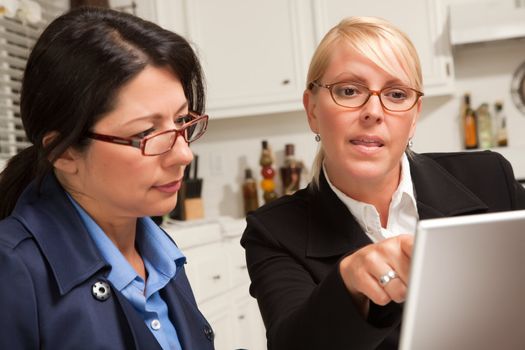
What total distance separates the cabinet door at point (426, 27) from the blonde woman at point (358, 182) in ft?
7.95

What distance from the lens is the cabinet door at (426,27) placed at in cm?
367

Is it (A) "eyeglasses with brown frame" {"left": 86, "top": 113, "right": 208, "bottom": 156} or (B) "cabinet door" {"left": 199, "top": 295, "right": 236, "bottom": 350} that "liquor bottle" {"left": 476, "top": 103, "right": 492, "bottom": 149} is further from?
(A) "eyeglasses with brown frame" {"left": 86, "top": 113, "right": 208, "bottom": 156}

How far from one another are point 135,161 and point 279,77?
9.61ft

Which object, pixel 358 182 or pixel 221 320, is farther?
pixel 221 320

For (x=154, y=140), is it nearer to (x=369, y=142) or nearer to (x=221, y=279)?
(x=369, y=142)

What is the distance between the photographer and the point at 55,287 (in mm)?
894

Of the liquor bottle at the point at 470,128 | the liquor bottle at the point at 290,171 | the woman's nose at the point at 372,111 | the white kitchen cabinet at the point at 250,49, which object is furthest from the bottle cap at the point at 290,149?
the woman's nose at the point at 372,111

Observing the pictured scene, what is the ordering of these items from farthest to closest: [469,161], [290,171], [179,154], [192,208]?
[290,171] → [192,208] → [469,161] → [179,154]

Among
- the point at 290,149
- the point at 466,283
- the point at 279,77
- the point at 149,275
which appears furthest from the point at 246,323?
the point at 466,283

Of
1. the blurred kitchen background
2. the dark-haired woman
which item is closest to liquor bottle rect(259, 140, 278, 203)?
the blurred kitchen background

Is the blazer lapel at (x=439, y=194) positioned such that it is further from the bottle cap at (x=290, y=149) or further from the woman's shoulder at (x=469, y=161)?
the bottle cap at (x=290, y=149)

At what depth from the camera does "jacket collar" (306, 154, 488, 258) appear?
47.3 inches

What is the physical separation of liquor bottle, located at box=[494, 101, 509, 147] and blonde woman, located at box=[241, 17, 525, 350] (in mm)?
2566

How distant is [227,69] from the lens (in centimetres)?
387
